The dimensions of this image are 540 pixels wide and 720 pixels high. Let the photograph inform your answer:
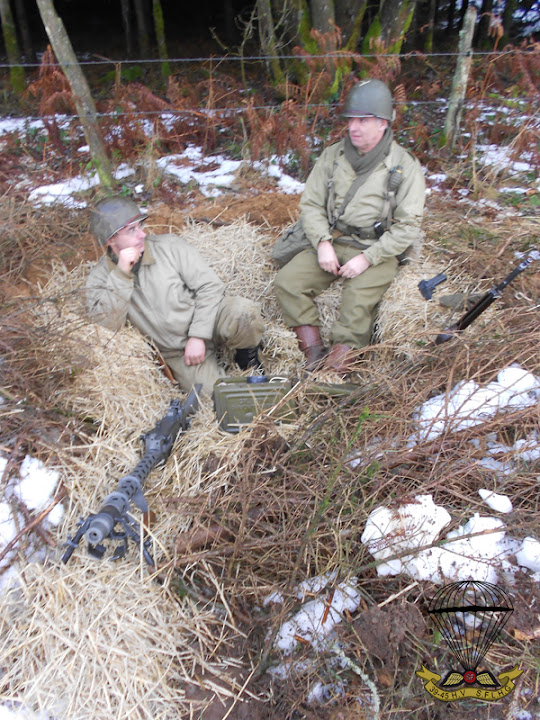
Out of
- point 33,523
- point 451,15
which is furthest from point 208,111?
point 451,15

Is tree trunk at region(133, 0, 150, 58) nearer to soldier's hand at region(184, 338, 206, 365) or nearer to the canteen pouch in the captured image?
the canteen pouch

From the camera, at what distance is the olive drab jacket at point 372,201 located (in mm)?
3830

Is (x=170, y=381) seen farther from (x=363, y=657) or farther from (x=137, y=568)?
(x=363, y=657)

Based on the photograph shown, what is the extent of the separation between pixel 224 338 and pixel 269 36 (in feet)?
15.4

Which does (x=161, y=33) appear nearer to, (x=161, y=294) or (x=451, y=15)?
(x=451, y=15)

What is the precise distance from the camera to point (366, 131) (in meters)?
3.70

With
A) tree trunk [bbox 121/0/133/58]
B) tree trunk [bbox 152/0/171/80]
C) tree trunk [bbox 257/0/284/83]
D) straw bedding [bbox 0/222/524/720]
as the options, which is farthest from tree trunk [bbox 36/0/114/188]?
tree trunk [bbox 121/0/133/58]

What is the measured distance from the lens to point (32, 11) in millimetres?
10203

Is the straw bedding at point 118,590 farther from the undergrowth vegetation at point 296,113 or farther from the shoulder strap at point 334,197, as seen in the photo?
the undergrowth vegetation at point 296,113

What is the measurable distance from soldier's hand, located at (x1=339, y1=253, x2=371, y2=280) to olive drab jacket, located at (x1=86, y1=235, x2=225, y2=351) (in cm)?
96

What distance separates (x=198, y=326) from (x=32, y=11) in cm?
1009

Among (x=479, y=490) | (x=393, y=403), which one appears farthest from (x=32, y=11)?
(x=479, y=490)

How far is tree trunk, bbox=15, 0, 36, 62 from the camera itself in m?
8.84

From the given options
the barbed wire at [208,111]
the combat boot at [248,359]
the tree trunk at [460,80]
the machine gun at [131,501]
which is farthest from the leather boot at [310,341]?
the tree trunk at [460,80]
